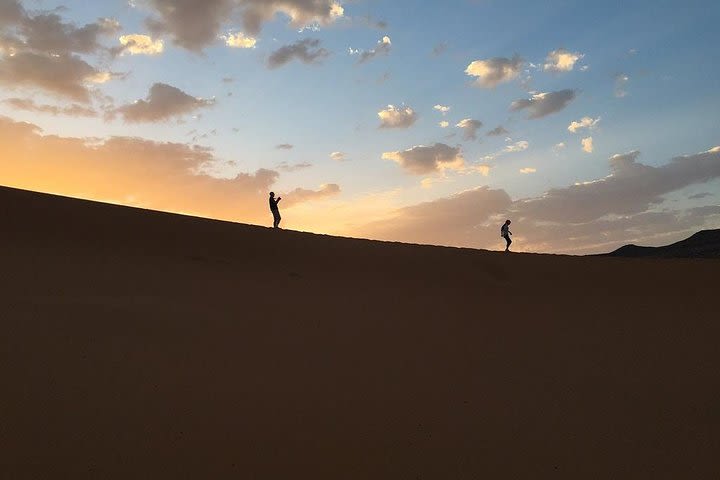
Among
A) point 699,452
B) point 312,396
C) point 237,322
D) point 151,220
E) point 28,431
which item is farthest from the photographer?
point 151,220

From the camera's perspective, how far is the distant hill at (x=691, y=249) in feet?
151

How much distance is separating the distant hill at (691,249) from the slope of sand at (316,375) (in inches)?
1673

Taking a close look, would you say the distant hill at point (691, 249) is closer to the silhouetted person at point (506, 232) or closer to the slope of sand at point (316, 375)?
the silhouetted person at point (506, 232)

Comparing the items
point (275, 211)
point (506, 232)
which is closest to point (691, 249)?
point (506, 232)

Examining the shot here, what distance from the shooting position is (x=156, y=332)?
5.37 metres

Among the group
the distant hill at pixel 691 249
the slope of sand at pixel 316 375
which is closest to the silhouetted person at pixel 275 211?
the slope of sand at pixel 316 375

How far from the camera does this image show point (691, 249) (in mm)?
49781

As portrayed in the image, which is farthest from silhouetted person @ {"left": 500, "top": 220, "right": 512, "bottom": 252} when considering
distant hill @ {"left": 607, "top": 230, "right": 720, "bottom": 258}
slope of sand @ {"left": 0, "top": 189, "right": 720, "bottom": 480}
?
distant hill @ {"left": 607, "top": 230, "right": 720, "bottom": 258}

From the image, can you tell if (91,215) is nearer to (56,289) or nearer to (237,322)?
(56,289)

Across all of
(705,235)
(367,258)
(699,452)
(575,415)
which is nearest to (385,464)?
(575,415)

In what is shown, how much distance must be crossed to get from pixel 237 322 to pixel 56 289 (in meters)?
2.44

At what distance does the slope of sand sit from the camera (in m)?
3.42

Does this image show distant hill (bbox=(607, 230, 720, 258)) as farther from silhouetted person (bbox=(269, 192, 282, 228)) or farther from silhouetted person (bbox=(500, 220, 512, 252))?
silhouetted person (bbox=(269, 192, 282, 228))

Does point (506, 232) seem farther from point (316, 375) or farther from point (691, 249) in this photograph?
point (691, 249)
